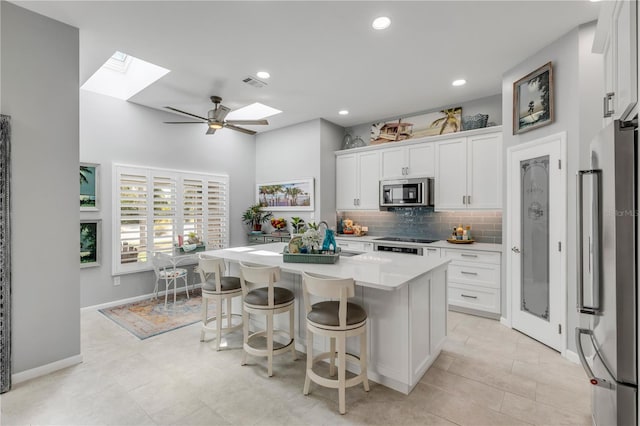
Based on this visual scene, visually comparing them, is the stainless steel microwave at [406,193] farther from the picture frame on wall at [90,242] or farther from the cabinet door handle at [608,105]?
the picture frame on wall at [90,242]

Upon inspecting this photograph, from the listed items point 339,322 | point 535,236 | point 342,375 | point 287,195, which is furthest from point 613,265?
point 287,195

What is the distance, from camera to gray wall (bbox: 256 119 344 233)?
546 centimetres

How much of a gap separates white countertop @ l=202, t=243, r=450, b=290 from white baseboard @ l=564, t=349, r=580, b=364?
1.43m

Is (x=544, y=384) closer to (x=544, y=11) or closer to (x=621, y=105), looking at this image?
(x=621, y=105)

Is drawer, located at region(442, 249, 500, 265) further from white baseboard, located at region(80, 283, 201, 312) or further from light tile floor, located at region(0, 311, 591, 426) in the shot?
white baseboard, located at region(80, 283, 201, 312)

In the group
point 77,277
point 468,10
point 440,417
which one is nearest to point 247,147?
point 77,277

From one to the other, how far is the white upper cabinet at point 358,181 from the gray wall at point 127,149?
2.29 meters

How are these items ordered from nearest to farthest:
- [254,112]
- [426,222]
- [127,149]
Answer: [127,149] < [426,222] < [254,112]

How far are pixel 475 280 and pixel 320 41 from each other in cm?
347

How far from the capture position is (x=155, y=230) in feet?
15.6

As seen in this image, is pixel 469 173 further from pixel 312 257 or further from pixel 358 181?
pixel 312 257

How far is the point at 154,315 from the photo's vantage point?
396cm

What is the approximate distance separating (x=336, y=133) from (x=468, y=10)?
137 inches

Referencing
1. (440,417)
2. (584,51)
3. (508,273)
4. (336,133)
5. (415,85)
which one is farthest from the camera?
(336,133)
